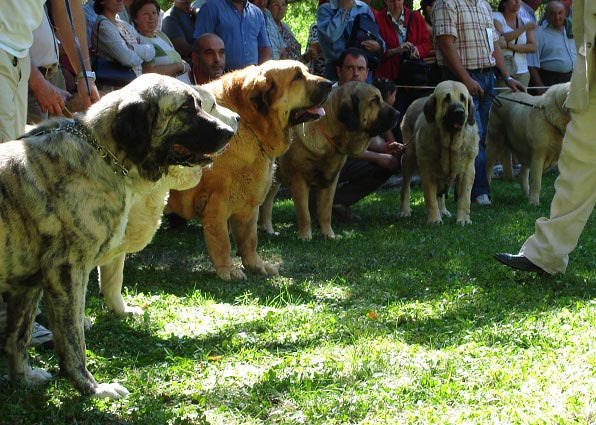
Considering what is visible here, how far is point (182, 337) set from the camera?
173 inches

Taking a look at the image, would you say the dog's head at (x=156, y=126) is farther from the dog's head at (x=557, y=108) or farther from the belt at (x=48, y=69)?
the dog's head at (x=557, y=108)

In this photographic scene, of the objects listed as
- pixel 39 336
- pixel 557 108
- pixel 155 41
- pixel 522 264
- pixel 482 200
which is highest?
pixel 155 41

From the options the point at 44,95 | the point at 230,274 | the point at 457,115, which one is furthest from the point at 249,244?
the point at 457,115

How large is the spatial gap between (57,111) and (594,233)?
17.6 ft

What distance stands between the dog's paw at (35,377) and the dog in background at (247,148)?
2354mm

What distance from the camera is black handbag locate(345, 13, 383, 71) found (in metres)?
9.57

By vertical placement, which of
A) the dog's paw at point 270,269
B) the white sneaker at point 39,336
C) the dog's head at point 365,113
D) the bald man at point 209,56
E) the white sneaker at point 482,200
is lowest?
the white sneaker at point 482,200

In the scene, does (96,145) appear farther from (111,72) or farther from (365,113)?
(365,113)

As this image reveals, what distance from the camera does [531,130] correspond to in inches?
392

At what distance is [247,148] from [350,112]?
2111 mm

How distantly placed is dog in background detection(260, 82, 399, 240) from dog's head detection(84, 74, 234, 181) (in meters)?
4.10

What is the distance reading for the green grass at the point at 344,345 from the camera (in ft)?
10.8

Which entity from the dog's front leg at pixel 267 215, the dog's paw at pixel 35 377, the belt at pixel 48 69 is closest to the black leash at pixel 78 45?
the belt at pixel 48 69

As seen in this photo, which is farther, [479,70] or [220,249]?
[479,70]
